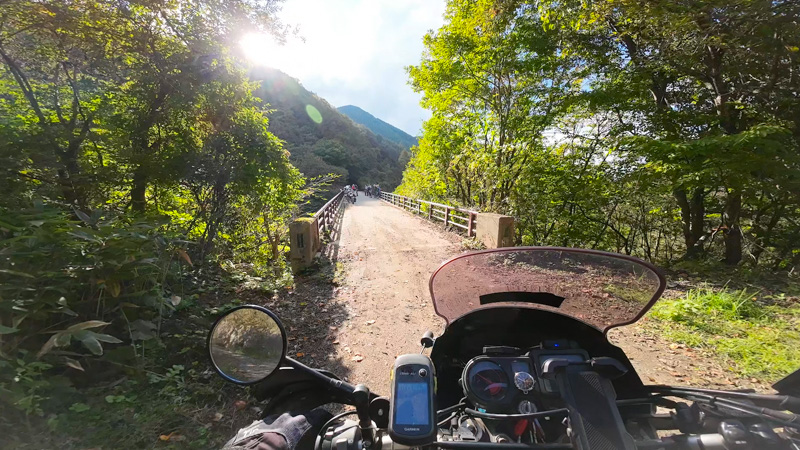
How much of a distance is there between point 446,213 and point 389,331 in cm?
833

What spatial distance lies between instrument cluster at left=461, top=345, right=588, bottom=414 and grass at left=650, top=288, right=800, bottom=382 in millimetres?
3625

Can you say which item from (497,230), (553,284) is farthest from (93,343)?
(497,230)

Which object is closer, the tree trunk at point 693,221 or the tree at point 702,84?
the tree at point 702,84

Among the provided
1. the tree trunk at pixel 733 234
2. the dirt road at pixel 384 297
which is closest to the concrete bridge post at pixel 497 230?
the dirt road at pixel 384 297

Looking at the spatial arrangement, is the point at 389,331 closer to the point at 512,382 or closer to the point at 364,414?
the point at 512,382

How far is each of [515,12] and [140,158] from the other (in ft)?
29.7

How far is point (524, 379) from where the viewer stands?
3.99ft

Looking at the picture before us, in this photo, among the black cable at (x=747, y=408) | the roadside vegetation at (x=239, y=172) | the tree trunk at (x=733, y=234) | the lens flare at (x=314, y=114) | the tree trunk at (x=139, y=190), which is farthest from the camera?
the lens flare at (x=314, y=114)

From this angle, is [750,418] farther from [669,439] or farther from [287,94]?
[287,94]

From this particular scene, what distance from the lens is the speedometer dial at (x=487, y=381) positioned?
1225mm

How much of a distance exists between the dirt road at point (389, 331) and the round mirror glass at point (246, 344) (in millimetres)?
2009

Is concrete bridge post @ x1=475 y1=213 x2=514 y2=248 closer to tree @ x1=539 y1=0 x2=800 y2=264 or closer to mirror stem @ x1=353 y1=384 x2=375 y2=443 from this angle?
tree @ x1=539 y1=0 x2=800 y2=264

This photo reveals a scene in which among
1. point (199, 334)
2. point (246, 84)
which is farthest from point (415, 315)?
point (246, 84)

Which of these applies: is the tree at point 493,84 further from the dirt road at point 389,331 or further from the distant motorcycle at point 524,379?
the distant motorcycle at point 524,379
